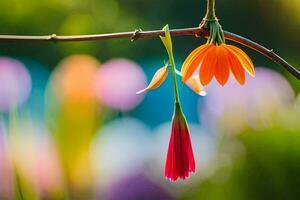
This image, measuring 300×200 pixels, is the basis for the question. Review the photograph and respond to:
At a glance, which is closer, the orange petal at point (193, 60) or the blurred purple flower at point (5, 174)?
the orange petal at point (193, 60)

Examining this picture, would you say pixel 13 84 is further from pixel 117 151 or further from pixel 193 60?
pixel 193 60

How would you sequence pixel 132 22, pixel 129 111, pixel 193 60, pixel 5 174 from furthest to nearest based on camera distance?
pixel 132 22, pixel 129 111, pixel 5 174, pixel 193 60

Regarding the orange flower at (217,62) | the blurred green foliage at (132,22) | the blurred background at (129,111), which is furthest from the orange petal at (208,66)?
the blurred green foliage at (132,22)

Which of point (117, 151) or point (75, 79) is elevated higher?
point (75, 79)

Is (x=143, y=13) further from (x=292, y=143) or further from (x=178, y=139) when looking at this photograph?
(x=178, y=139)

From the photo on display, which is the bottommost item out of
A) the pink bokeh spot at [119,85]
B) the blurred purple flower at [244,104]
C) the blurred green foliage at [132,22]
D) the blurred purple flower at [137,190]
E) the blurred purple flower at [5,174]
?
the blurred purple flower at [137,190]

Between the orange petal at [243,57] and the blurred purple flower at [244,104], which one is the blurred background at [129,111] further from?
the orange petal at [243,57]

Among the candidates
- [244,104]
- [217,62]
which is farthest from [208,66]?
[244,104]

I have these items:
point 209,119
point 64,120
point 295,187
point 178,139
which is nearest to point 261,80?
point 209,119

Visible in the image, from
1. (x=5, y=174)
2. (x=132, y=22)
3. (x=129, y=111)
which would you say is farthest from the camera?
(x=132, y=22)
